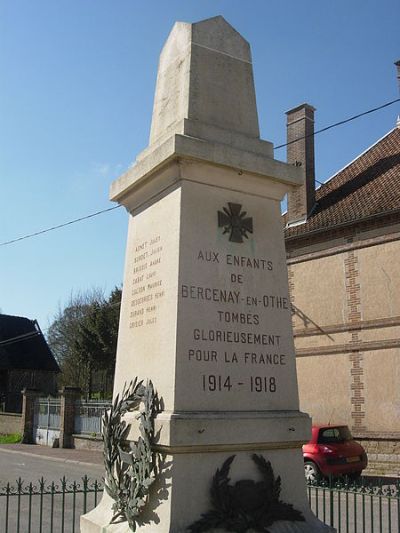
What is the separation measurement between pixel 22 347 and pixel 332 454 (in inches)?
1356

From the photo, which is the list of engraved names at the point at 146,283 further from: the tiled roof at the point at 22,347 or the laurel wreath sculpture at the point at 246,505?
the tiled roof at the point at 22,347

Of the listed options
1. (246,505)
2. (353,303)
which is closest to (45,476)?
(353,303)

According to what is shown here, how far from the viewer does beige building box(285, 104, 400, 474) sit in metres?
17.6

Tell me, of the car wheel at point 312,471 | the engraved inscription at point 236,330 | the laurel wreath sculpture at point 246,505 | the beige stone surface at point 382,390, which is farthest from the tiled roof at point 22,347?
the laurel wreath sculpture at point 246,505

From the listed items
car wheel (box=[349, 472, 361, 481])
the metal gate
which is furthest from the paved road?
car wheel (box=[349, 472, 361, 481])

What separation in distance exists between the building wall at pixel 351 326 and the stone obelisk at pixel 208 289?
548 inches

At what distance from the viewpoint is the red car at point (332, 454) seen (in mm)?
13703

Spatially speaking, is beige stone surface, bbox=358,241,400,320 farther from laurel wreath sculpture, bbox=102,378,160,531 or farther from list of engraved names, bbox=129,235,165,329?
laurel wreath sculpture, bbox=102,378,160,531

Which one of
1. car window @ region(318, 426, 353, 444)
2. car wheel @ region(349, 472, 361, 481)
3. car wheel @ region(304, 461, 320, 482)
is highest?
car window @ region(318, 426, 353, 444)

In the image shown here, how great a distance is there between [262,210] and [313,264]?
15909mm

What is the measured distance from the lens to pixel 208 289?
14.0 ft

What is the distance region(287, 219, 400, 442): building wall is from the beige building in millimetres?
29

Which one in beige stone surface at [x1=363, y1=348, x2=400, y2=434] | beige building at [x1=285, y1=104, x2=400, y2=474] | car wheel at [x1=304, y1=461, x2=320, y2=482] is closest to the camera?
car wheel at [x1=304, y1=461, x2=320, y2=482]

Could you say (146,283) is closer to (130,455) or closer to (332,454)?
(130,455)
